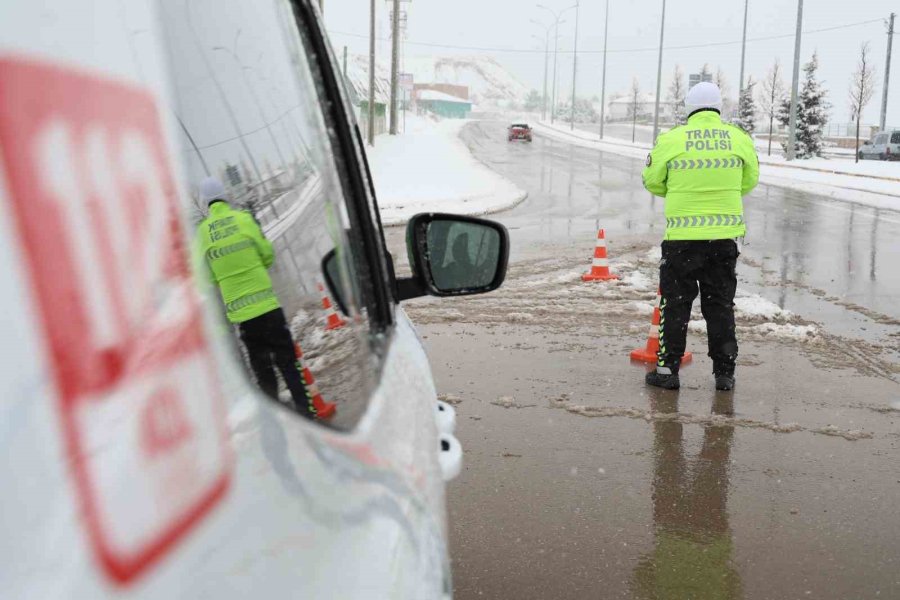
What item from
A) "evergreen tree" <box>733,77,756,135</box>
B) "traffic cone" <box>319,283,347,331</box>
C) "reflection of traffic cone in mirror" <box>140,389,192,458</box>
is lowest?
"traffic cone" <box>319,283,347,331</box>

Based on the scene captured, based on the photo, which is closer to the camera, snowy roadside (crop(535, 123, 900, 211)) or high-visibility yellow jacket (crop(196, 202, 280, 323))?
high-visibility yellow jacket (crop(196, 202, 280, 323))

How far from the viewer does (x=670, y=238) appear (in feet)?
18.5

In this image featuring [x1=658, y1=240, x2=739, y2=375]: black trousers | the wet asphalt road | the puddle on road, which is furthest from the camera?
[x1=658, y1=240, x2=739, y2=375]: black trousers

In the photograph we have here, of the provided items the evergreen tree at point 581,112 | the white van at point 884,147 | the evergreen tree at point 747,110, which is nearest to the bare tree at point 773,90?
the evergreen tree at point 747,110

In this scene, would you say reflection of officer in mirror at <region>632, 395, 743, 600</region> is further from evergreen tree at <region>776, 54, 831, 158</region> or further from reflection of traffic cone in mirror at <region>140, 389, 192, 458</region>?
evergreen tree at <region>776, 54, 831, 158</region>

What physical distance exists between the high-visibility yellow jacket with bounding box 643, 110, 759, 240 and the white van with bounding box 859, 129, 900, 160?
4044 centimetres

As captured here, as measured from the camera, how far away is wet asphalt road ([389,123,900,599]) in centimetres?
344

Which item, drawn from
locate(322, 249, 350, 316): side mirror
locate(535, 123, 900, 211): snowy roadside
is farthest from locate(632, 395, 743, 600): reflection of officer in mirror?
locate(535, 123, 900, 211): snowy roadside

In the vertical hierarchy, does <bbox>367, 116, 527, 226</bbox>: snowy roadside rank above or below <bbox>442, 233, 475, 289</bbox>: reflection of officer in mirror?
below

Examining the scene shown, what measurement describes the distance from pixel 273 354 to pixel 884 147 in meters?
45.6

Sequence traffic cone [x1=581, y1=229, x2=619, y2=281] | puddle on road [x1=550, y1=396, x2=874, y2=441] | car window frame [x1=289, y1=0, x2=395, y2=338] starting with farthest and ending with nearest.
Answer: traffic cone [x1=581, y1=229, x2=619, y2=281]
puddle on road [x1=550, y1=396, x2=874, y2=441]
car window frame [x1=289, y1=0, x2=395, y2=338]

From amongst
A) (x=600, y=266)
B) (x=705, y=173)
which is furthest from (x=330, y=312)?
(x=600, y=266)

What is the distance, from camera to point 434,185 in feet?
73.5

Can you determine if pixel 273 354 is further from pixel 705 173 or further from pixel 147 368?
pixel 705 173
